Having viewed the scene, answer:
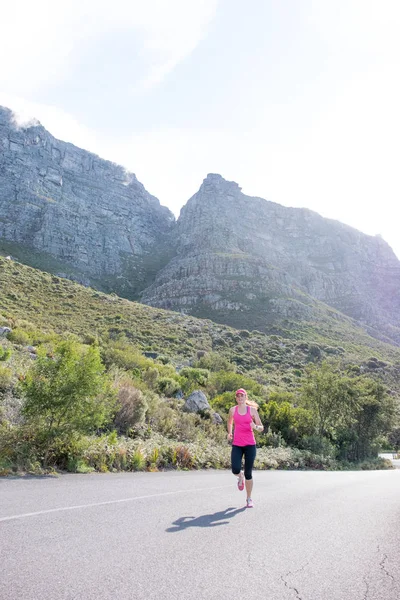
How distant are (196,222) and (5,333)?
397 ft

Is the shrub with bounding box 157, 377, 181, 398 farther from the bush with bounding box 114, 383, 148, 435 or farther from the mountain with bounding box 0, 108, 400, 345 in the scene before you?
the mountain with bounding box 0, 108, 400, 345

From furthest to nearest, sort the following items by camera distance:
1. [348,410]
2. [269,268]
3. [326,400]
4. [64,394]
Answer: [269,268] → [348,410] → [326,400] → [64,394]

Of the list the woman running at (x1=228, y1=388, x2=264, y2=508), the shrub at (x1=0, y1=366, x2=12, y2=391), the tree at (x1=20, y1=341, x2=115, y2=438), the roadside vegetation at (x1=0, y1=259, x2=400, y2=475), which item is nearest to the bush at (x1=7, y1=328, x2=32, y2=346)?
the roadside vegetation at (x1=0, y1=259, x2=400, y2=475)

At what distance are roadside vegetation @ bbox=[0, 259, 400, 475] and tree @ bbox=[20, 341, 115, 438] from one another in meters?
0.02

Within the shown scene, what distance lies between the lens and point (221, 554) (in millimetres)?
3977

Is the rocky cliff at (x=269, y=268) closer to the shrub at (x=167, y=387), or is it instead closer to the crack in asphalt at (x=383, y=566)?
the shrub at (x=167, y=387)

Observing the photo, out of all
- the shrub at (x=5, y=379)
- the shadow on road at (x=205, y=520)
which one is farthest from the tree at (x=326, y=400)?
the shadow on road at (x=205, y=520)

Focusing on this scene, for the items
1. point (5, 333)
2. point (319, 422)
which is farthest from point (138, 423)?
point (319, 422)

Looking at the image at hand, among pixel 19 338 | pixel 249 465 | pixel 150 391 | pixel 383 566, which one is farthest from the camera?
pixel 19 338

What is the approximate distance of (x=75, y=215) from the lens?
119500 mm

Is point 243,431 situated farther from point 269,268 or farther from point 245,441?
point 269,268

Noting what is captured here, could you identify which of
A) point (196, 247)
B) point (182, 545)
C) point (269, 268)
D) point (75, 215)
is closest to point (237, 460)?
point (182, 545)

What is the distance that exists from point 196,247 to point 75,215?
4047cm

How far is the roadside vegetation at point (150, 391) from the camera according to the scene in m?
8.80
